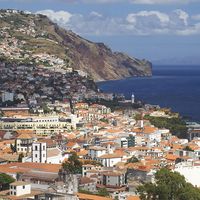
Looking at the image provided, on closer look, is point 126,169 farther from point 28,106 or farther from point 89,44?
point 89,44

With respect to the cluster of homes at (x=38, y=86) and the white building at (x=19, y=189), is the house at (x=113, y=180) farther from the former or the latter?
the cluster of homes at (x=38, y=86)

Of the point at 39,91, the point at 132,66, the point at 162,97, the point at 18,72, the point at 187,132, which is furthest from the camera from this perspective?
the point at 132,66

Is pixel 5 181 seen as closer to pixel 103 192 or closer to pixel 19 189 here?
pixel 19 189

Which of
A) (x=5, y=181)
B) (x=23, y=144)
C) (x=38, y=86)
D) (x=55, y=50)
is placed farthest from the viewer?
(x=55, y=50)

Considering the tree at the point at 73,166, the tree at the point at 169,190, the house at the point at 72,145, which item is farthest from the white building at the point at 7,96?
the tree at the point at 169,190

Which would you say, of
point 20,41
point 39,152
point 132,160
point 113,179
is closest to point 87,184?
point 113,179

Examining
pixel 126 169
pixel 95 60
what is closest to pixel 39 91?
pixel 126 169

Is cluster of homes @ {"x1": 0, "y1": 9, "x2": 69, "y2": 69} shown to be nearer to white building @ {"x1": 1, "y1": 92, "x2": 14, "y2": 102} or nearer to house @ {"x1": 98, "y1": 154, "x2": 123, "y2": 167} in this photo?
white building @ {"x1": 1, "y1": 92, "x2": 14, "y2": 102}

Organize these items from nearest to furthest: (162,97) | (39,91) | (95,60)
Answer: (39,91) < (162,97) < (95,60)
